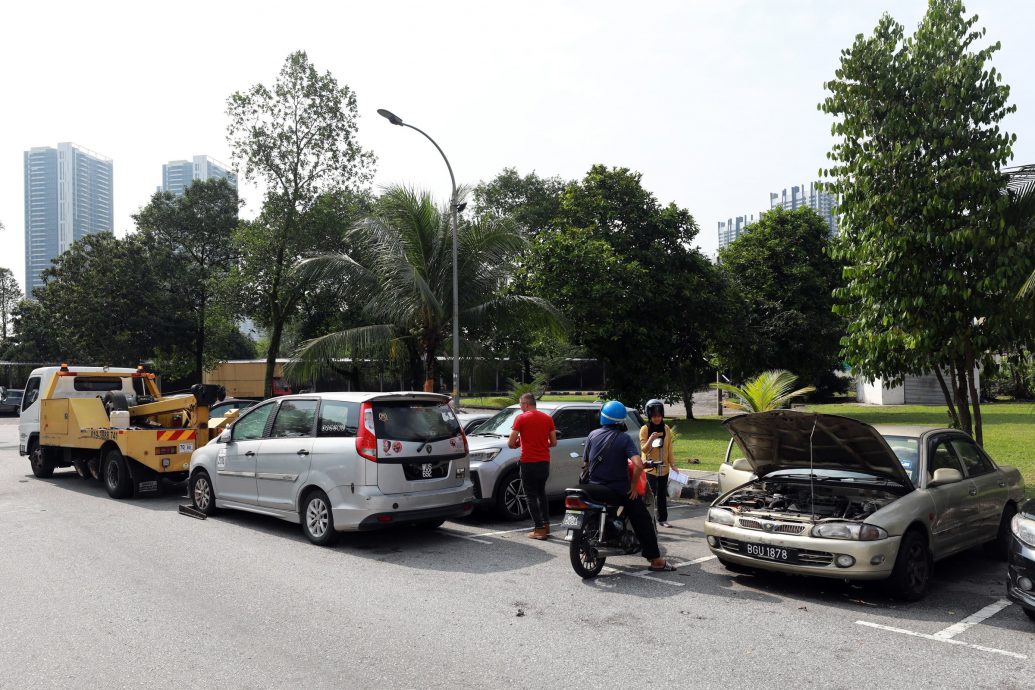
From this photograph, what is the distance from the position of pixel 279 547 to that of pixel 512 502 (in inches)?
122

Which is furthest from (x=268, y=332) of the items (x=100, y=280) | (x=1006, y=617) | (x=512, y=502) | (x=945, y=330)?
(x=1006, y=617)

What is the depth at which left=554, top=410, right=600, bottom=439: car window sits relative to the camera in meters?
10.9

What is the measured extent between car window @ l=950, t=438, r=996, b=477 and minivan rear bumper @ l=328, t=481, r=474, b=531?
532 cm

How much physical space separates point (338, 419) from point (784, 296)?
28073mm

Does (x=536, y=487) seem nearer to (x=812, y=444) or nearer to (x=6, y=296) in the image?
(x=812, y=444)

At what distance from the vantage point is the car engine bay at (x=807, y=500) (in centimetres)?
675

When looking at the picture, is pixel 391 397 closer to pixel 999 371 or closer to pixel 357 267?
pixel 999 371

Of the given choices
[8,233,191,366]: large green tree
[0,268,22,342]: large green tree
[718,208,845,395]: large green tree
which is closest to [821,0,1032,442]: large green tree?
[718,208,845,395]: large green tree

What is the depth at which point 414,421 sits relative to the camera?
28.6 ft

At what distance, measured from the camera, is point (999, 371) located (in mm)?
11031

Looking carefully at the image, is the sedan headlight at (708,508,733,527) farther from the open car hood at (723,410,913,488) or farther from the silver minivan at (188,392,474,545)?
the silver minivan at (188,392,474,545)

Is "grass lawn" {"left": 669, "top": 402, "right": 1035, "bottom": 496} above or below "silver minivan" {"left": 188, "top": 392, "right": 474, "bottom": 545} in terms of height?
below

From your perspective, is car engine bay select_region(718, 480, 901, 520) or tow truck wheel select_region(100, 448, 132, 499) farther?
tow truck wheel select_region(100, 448, 132, 499)

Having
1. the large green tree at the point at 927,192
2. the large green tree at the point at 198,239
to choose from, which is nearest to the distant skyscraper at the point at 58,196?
the large green tree at the point at 198,239
